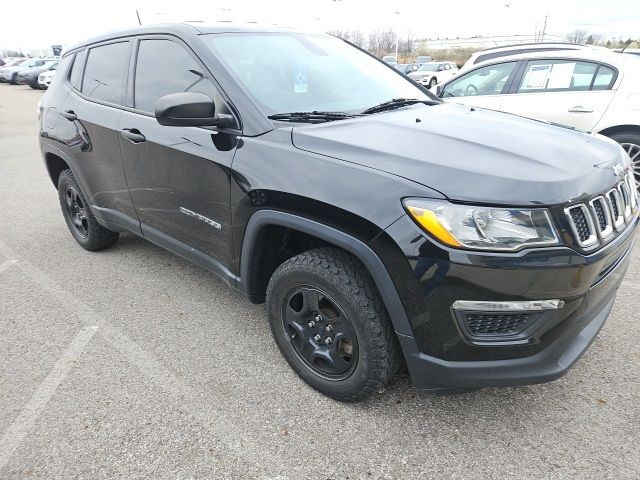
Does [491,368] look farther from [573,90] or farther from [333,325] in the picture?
[573,90]

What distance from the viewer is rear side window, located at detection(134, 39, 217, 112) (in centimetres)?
259

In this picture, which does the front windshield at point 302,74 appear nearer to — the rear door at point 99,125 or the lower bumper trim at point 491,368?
the rear door at point 99,125

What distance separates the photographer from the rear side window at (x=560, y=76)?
5.28m

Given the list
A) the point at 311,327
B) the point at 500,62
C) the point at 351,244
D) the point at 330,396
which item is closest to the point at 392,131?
the point at 351,244

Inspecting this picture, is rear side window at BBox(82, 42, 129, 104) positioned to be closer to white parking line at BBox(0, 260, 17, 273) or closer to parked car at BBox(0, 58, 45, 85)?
white parking line at BBox(0, 260, 17, 273)

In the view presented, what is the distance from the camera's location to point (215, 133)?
7.99 feet

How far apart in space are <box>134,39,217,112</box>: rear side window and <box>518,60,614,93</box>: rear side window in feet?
14.8

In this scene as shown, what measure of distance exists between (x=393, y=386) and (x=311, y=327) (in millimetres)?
553

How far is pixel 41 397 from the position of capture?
7.82 feet

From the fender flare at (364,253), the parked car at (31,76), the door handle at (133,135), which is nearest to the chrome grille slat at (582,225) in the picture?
the fender flare at (364,253)

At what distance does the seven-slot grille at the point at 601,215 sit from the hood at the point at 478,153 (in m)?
0.05

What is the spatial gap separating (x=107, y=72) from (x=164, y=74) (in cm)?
86

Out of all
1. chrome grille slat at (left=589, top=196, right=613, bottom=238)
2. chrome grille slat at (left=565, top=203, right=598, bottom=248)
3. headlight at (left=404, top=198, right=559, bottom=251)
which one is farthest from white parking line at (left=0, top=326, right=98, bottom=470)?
chrome grille slat at (left=589, top=196, right=613, bottom=238)

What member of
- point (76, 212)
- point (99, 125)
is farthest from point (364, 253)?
point (76, 212)
